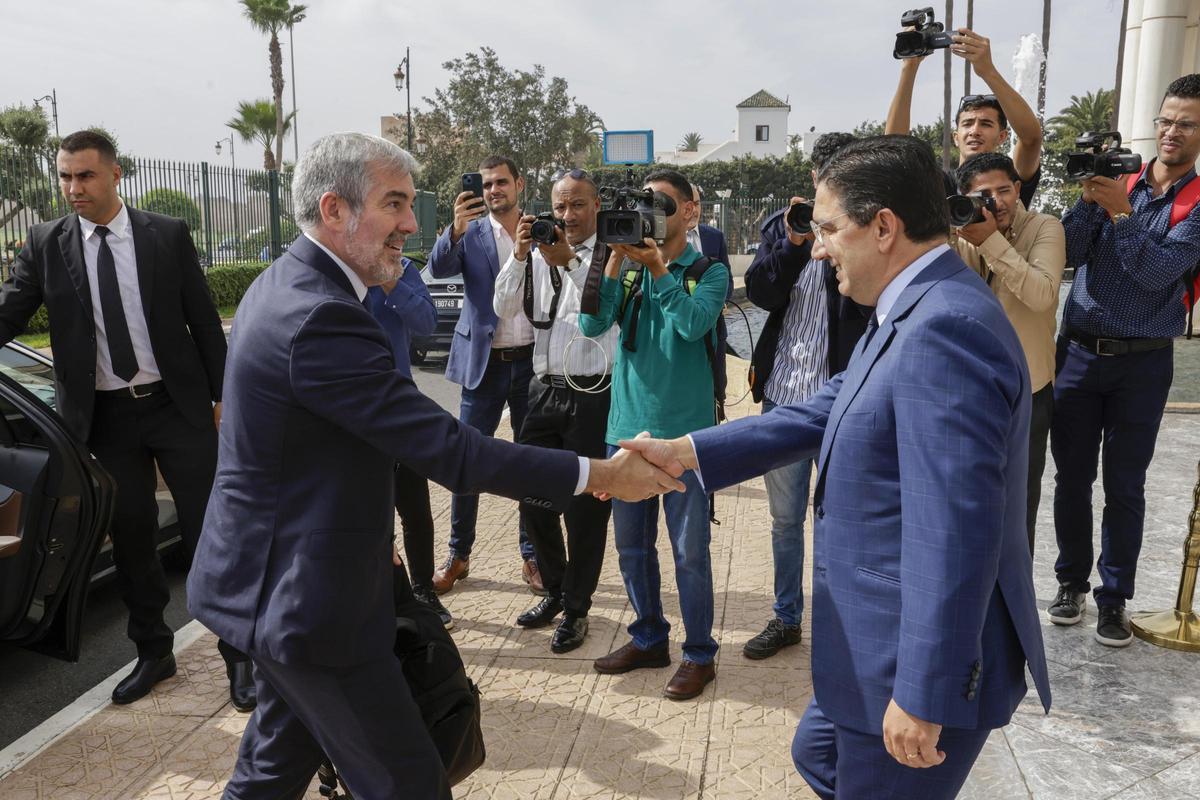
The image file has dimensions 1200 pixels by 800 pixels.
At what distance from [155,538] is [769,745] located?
2623mm

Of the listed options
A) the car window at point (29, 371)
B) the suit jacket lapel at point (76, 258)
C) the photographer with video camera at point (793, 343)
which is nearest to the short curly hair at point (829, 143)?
the photographer with video camera at point (793, 343)

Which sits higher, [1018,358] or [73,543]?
[1018,358]

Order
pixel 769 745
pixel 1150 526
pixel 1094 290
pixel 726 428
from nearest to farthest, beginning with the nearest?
pixel 726 428, pixel 769 745, pixel 1094 290, pixel 1150 526

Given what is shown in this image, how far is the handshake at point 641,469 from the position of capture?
256 centimetres

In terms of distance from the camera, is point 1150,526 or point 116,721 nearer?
point 116,721

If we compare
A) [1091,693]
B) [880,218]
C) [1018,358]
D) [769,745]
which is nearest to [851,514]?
[1018,358]

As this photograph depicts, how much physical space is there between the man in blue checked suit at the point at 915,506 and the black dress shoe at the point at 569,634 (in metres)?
2.21

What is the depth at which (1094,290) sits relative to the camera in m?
4.19

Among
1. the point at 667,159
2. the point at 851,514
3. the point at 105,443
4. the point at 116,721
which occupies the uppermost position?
the point at 667,159

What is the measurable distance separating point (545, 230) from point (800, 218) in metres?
1.17

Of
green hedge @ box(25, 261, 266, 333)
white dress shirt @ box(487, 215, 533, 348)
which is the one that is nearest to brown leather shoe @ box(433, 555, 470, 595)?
white dress shirt @ box(487, 215, 533, 348)

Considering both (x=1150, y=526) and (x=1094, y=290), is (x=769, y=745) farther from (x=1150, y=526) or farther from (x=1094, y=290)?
(x=1150, y=526)

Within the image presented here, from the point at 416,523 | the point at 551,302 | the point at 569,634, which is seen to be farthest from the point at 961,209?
the point at 416,523

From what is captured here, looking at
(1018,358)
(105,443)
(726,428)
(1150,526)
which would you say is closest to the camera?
Result: (1018,358)
